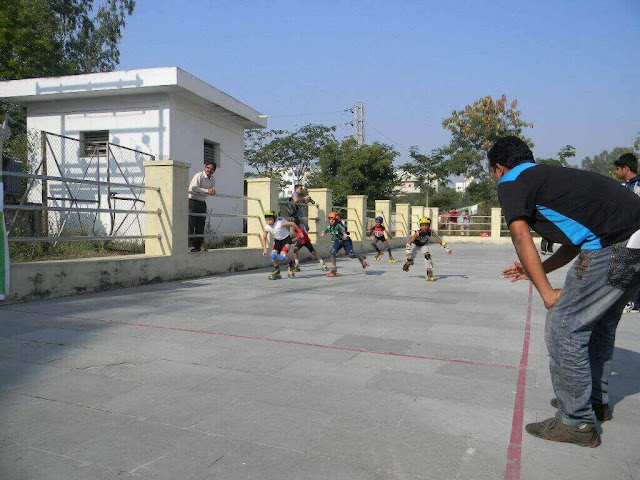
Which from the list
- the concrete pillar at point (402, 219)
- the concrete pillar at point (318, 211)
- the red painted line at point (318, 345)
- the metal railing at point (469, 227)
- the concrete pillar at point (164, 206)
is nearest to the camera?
the red painted line at point (318, 345)

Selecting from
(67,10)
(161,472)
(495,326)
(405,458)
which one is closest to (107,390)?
(161,472)

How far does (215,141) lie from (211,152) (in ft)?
1.20


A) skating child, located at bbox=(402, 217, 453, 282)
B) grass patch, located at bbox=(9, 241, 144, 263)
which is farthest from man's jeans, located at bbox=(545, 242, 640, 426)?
skating child, located at bbox=(402, 217, 453, 282)

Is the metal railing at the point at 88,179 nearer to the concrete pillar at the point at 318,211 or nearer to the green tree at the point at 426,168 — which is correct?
the concrete pillar at the point at 318,211

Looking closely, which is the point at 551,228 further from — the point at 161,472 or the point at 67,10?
the point at 67,10

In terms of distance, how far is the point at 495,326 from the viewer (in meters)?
6.12

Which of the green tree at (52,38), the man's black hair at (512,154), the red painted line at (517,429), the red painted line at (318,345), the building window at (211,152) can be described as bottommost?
the red painted line at (517,429)

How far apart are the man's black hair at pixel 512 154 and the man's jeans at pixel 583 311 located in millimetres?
648

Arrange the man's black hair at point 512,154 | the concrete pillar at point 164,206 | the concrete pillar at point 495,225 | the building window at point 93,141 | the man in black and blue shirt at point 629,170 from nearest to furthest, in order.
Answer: the man's black hair at point 512,154 < the man in black and blue shirt at point 629,170 < the concrete pillar at point 164,206 < the building window at point 93,141 < the concrete pillar at point 495,225

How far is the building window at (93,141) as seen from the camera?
46.1 feet

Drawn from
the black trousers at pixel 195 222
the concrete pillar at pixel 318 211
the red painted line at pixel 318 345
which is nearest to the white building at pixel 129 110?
the concrete pillar at pixel 318 211

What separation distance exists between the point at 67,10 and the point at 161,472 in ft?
112

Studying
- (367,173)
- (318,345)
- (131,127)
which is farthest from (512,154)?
(367,173)

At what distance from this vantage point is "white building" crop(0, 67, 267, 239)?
13.4m
